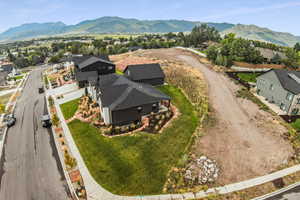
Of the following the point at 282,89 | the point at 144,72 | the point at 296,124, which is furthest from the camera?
the point at 144,72

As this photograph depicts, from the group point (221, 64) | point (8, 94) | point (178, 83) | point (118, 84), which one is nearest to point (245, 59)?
point (221, 64)

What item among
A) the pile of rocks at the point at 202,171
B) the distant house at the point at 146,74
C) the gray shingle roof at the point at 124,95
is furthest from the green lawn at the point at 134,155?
the distant house at the point at 146,74

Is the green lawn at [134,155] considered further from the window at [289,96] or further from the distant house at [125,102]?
the window at [289,96]

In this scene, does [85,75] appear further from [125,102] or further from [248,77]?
[248,77]

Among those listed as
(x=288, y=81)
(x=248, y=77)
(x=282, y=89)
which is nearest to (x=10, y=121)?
(x=282, y=89)

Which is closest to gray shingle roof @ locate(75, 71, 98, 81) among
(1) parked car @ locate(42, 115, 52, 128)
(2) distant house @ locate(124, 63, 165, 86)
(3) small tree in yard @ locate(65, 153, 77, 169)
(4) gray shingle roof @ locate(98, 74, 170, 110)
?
(2) distant house @ locate(124, 63, 165, 86)

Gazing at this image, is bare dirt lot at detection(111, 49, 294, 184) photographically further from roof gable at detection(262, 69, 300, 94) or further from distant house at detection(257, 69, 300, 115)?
roof gable at detection(262, 69, 300, 94)
